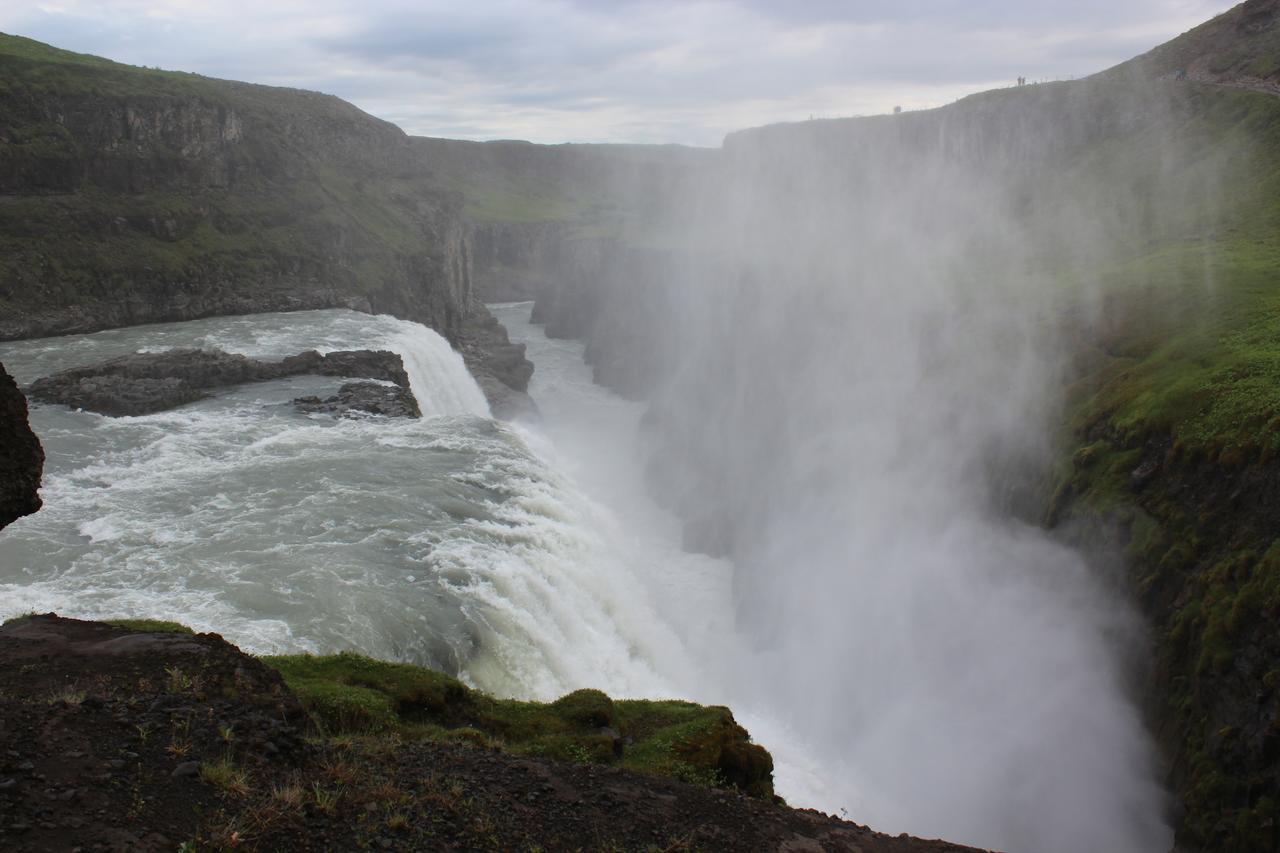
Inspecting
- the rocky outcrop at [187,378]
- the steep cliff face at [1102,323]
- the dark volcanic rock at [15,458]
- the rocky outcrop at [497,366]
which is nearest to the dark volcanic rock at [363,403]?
the rocky outcrop at [187,378]

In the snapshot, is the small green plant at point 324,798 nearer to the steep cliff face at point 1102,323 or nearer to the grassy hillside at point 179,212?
the steep cliff face at point 1102,323

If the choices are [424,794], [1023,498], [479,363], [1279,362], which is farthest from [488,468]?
[479,363]

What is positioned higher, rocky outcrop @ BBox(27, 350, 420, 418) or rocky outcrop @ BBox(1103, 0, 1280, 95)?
rocky outcrop @ BBox(1103, 0, 1280, 95)

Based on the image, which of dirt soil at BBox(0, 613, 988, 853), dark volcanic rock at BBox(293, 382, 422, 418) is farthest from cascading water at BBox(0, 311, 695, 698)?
dirt soil at BBox(0, 613, 988, 853)

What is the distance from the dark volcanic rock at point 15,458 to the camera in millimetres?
9664

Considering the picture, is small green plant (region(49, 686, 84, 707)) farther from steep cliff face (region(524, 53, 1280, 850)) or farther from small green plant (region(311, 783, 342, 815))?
steep cliff face (region(524, 53, 1280, 850))

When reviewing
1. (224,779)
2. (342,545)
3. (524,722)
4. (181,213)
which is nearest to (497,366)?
(181,213)

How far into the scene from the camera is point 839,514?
1597 inches

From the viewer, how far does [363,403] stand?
36.3 meters

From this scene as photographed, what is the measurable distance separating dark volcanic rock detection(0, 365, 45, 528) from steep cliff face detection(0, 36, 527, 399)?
4591cm

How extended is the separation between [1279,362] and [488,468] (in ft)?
76.3

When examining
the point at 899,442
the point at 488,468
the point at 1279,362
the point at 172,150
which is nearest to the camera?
the point at 1279,362

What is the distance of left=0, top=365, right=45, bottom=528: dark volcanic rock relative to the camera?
9.66 m

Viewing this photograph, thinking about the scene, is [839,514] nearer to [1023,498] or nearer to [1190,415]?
[1023,498]
